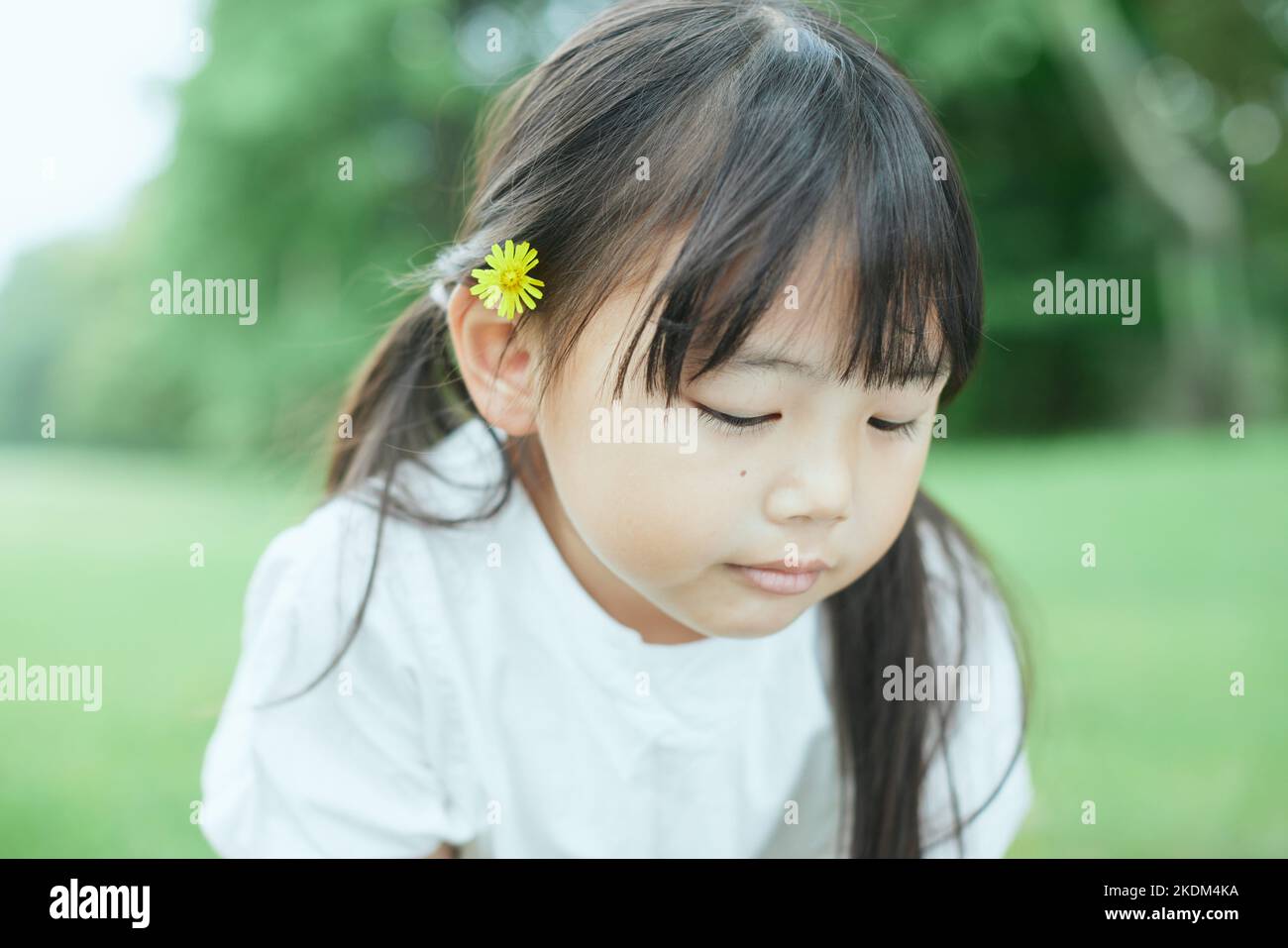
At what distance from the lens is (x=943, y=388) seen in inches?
47.1

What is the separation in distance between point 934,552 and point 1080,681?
156 centimetres

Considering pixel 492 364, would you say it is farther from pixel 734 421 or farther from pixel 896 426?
pixel 896 426

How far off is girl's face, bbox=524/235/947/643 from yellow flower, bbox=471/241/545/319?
8 centimetres

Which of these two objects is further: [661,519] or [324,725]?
[324,725]

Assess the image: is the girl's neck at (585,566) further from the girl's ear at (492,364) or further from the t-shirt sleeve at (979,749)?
the t-shirt sleeve at (979,749)

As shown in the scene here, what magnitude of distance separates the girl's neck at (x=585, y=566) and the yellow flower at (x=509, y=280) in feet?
0.81

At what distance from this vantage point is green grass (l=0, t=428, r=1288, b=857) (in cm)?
218

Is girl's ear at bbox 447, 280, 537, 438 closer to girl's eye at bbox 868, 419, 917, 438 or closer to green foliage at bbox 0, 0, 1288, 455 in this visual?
girl's eye at bbox 868, 419, 917, 438

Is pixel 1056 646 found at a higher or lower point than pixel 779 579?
lower

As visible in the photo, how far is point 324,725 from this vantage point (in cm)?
133

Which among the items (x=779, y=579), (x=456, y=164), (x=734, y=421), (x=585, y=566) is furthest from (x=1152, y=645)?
(x=456, y=164)

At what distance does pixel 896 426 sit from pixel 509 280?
0.39 metres

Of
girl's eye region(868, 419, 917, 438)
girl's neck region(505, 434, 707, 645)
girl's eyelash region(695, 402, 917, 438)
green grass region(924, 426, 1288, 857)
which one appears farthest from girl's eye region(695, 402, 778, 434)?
green grass region(924, 426, 1288, 857)

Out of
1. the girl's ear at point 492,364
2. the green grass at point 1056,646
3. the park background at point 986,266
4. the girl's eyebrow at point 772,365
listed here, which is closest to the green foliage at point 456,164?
the park background at point 986,266
